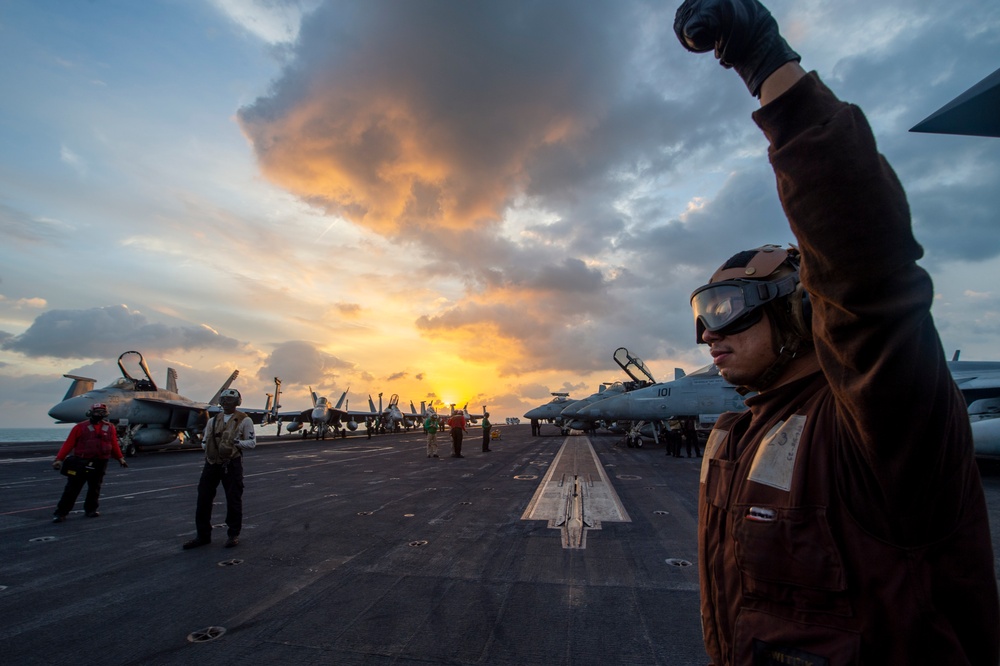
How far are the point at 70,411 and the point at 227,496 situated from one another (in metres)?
21.6

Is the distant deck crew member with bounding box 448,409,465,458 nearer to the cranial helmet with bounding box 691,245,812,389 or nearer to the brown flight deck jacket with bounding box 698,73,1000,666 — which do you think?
the cranial helmet with bounding box 691,245,812,389

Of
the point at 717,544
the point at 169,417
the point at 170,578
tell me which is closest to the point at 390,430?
the point at 169,417

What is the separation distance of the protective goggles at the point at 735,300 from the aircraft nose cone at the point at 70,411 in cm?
2757

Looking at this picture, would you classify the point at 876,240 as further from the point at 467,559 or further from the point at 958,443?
the point at 467,559

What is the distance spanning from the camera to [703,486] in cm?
181

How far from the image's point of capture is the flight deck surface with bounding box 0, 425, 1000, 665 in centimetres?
341

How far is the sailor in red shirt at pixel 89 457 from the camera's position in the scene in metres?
7.95

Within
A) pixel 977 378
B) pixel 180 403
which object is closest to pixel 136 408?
pixel 180 403

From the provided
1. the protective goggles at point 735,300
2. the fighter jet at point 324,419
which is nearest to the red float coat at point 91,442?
the protective goggles at point 735,300

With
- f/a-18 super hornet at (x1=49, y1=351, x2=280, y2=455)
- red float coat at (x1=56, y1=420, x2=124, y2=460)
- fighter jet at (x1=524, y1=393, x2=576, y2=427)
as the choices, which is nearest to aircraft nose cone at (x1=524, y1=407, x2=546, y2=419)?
fighter jet at (x1=524, y1=393, x2=576, y2=427)

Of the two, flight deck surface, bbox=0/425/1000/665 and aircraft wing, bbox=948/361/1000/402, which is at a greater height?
aircraft wing, bbox=948/361/1000/402

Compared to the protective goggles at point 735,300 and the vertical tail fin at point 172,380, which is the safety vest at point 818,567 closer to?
the protective goggles at point 735,300

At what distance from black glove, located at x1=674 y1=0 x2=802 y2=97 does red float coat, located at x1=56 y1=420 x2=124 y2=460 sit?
10.6m

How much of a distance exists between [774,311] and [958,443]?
71 cm
